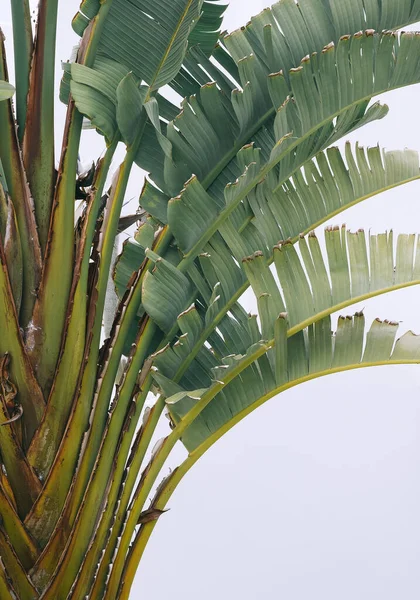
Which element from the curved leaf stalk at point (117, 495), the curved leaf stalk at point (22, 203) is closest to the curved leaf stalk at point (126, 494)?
the curved leaf stalk at point (117, 495)

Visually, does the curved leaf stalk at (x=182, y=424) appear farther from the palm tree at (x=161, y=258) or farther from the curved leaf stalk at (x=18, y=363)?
the curved leaf stalk at (x=18, y=363)

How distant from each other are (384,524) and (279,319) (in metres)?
1.20

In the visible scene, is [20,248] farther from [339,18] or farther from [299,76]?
[339,18]

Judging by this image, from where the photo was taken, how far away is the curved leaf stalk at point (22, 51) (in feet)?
3.11

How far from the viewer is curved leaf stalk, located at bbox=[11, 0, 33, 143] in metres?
0.95

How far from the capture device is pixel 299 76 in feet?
3.08

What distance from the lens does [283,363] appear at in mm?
931

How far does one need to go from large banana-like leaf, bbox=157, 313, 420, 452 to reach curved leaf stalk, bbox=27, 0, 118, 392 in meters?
0.16

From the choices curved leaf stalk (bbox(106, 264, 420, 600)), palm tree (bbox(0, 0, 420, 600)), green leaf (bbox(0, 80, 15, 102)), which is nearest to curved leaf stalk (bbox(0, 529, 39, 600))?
palm tree (bbox(0, 0, 420, 600))

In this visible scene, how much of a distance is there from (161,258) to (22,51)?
37cm

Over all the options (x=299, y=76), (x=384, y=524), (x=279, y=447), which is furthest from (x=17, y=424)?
(x=384, y=524)

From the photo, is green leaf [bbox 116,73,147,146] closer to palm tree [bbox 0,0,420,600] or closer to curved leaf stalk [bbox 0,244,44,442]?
palm tree [bbox 0,0,420,600]

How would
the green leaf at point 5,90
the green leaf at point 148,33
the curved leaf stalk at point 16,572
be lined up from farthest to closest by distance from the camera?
1. the green leaf at point 148,33
2. the curved leaf stalk at point 16,572
3. the green leaf at point 5,90

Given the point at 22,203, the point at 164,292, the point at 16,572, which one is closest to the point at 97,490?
the point at 16,572
